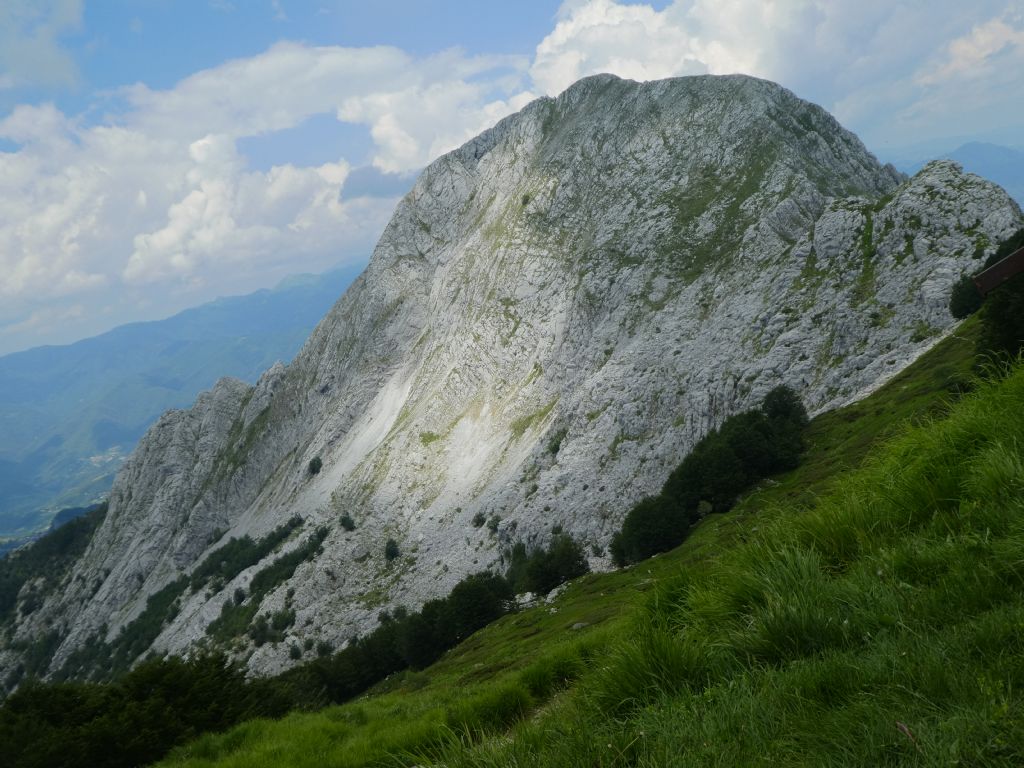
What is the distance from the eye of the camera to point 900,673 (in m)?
4.24

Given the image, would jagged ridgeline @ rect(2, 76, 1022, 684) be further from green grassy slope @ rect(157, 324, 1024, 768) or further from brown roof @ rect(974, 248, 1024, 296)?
green grassy slope @ rect(157, 324, 1024, 768)

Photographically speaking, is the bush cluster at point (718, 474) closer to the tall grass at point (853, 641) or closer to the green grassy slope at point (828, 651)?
the green grassy slope at point (828, 651)

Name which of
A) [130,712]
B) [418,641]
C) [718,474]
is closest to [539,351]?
[718,474]

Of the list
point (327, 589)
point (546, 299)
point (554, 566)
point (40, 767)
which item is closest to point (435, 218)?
point (546, 299)

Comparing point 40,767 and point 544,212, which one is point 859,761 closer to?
point 40,767

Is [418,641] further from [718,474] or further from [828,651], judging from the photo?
[828,651]

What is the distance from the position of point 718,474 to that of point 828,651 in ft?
187

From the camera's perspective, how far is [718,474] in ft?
193

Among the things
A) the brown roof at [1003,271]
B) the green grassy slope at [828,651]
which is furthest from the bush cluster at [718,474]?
the brown roof at [1003,271]

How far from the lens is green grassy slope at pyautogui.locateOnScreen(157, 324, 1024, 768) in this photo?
12.8 ft

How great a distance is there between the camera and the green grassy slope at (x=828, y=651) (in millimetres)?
3887

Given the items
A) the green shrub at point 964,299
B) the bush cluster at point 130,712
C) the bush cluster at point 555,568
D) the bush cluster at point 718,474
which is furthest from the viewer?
the bush cluster at point 555,568

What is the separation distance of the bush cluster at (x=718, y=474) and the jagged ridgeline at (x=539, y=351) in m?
7.52

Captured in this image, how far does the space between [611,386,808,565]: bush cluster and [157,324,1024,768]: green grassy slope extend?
2023 inches
